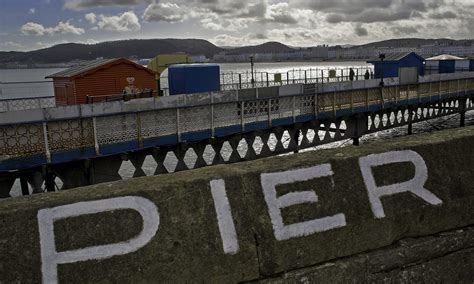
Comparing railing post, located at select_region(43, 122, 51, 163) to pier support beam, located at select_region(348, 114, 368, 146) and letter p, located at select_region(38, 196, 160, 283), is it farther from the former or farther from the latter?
pier support beam, located at select_region(348, 114, 368, 146)

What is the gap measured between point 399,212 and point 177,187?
2.12 m

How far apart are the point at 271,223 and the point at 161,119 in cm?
1267

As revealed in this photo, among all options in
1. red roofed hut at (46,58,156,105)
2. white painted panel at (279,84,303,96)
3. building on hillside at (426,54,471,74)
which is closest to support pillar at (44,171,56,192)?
red roofed hut at (46,58,156,105)

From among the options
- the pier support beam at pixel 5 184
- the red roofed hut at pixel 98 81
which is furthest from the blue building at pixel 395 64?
the pier support beam at pixel 5 184

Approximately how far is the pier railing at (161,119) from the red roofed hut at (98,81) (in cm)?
428

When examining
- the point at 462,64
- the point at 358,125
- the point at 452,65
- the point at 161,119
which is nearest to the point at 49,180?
the point at 161,119

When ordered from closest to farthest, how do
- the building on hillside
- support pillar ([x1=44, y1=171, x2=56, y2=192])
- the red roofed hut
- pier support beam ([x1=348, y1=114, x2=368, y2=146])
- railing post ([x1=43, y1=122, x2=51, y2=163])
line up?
railing post ([x1=43, y1=122, x2=51, y2=163]) < support pillar ([x1=44, y1=171, x2=56, y2=192]) < the red roofed hut < pier support beam ([x1=348, y1=114, x2=368, y2=146]) < the building on hillside

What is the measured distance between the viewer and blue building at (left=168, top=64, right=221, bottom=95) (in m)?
25.0

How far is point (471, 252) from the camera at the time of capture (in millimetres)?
4277

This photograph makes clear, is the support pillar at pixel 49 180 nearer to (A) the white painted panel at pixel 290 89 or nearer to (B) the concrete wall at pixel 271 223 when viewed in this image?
(B) the concrete wall at pixel 271 223

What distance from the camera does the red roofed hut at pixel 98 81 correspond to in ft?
73.8

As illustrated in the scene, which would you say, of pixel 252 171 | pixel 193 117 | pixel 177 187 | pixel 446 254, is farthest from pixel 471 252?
pixel 193 117

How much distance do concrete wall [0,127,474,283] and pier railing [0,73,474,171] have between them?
10879 millimetres

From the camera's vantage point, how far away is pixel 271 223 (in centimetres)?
369
